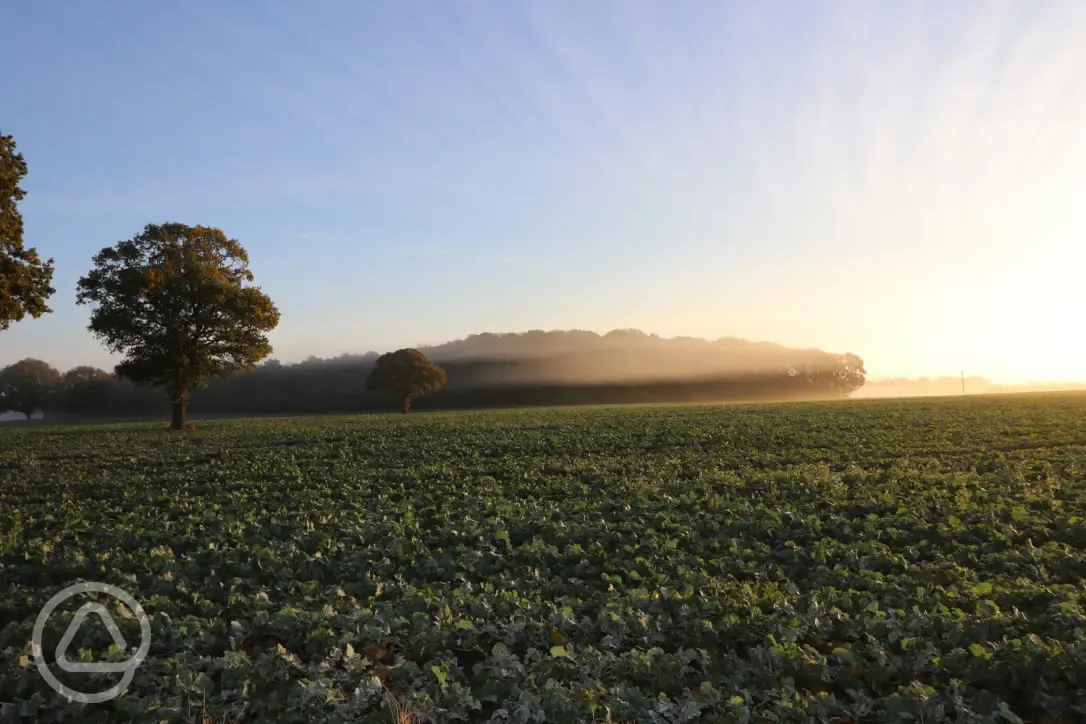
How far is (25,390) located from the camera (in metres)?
133

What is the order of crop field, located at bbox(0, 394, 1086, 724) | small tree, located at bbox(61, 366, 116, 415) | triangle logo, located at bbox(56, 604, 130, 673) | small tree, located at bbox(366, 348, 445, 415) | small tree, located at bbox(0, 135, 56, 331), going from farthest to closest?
small tree, located at bbox(61, 366, 116, 415), small tree, located at bbox(366, 348, 445, 415), small tree, located at bbox(0, 135, 56, 331), triangle logo, located at bbox(56, 604, 130, 673), crop field, located at bbox(0, 394, 1086, 724)

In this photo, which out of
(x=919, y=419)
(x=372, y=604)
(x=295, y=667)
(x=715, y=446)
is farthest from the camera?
(x=919, y=419)

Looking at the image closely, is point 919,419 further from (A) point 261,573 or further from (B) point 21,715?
(B) point 21,715

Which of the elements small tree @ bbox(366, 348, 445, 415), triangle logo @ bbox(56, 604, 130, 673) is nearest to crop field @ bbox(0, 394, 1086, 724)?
triangle logo @ bbox(56, 604, 130, 673)

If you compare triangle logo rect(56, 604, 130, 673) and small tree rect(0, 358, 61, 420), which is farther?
small tree rect(0, 358, 61, 420)

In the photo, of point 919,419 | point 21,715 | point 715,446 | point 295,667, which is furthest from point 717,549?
point 919,419

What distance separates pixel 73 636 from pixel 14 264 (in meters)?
31.6

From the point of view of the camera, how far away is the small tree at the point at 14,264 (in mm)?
31250

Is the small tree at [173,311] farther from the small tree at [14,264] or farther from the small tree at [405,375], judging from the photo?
the small tree at [405,375]

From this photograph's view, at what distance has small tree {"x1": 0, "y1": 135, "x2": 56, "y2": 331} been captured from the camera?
31.2m

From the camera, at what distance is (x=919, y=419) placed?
3978 centimetres

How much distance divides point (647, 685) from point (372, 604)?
4063 millimetres

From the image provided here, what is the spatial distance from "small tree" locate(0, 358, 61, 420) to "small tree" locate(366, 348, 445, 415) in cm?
7838

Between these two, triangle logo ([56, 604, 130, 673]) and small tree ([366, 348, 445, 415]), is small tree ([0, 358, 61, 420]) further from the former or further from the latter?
triangle logo ([56, 604, 130, 673])
